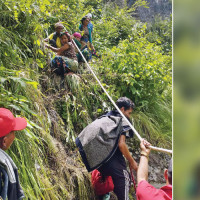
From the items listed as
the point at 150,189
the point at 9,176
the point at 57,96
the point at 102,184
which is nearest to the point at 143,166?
the point at 150,189

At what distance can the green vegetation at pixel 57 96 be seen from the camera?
8.63ft

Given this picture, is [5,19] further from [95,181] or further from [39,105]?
[95,181]

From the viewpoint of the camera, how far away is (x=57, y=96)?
13.9 feet

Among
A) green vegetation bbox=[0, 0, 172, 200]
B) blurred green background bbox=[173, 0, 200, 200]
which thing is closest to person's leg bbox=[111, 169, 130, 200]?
green vegetation bbox=[0, 0, 172, 200]

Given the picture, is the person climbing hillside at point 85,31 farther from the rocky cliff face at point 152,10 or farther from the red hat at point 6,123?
the rocky cliff face at point 152,10

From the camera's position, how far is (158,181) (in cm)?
416

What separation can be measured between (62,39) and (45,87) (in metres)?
1.17

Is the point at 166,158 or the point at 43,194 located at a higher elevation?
the point at 43,194

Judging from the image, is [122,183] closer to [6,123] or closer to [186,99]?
[6,123]

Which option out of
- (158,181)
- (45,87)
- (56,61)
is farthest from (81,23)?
(158,181)

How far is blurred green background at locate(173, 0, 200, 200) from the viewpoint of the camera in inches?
15.3

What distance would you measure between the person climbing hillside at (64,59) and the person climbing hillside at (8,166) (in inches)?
105

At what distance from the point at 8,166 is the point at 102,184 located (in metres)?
1.68

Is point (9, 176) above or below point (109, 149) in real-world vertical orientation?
above
